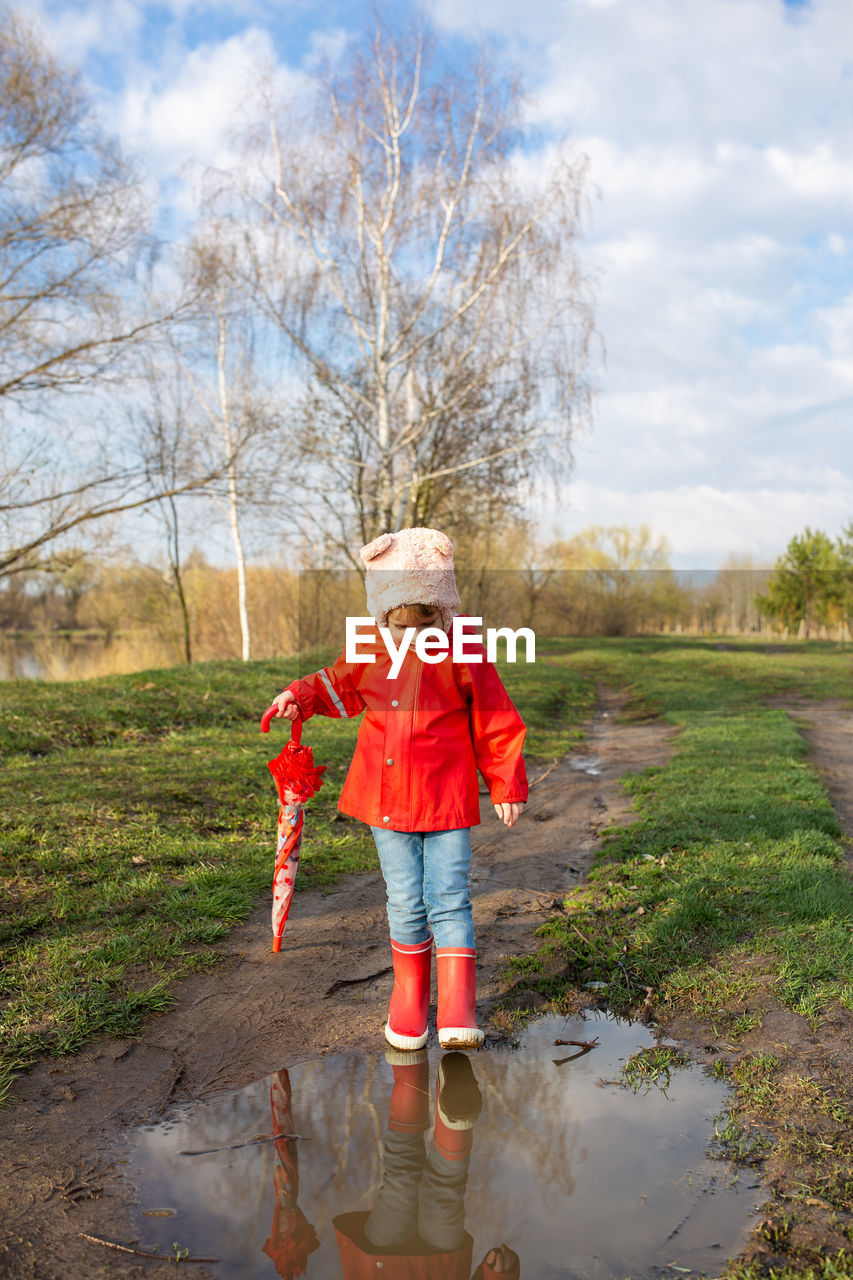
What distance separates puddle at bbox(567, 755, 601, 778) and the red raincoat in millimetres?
5419

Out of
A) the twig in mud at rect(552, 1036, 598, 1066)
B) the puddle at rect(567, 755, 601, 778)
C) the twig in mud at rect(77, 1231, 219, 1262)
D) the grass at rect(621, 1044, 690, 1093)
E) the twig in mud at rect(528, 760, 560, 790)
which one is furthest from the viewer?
the puddle at rect(567, 755, 601, 778)

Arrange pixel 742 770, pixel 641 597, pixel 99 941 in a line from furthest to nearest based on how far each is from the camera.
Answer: pixel 641 597 → pixel 742 770 → pixel 99 941

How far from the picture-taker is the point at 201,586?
27.0m

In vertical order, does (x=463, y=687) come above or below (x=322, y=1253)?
above

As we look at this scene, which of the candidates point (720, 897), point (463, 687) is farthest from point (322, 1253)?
point (720, 897)

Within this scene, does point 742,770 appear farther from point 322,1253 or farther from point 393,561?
point 322,1253

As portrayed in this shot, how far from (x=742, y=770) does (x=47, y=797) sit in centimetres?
616

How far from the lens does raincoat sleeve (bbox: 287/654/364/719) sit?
3557mm

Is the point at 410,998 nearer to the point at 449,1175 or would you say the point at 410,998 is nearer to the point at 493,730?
the point at 449,1175

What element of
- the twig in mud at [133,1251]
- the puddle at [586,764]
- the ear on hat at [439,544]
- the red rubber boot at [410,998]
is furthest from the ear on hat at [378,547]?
the puddle at [586,764]

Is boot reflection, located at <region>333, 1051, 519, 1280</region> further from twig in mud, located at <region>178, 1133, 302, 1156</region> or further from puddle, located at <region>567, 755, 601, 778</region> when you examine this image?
puddle, located at <region>567, 755, 601, 778</region>

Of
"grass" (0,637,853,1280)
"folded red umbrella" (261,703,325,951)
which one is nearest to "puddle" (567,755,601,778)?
"grass" (0,637,853,1280)

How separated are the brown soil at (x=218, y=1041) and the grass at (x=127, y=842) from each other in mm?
175

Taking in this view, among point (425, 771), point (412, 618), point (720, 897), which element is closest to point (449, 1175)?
point (425, 771)
